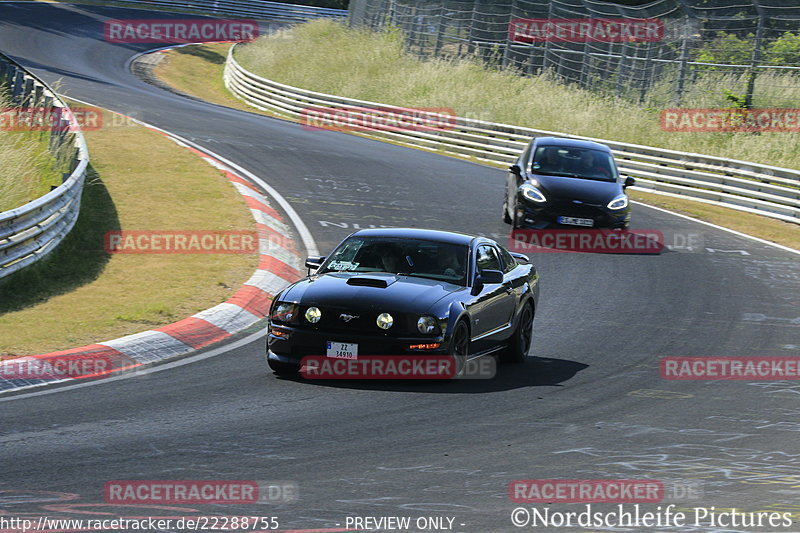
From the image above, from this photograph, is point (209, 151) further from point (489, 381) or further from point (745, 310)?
point (489, 381)

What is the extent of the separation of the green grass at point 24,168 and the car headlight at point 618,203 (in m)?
9.12

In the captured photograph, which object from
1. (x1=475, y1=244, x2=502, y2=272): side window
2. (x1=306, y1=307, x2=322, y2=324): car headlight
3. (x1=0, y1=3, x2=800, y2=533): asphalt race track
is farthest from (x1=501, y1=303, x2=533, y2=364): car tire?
(x1=306, y1=307, x2=322, y2=324): car headlight

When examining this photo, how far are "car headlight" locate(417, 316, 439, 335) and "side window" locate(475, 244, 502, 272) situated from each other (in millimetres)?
1500

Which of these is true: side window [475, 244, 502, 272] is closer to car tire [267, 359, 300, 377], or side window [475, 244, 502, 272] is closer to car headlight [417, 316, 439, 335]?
car headlight [417, 316, 439, 335]

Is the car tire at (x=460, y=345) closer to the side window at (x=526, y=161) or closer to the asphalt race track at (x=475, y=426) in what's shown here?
the asphalt race track at (x=475, y=426)

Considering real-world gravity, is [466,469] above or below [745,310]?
above

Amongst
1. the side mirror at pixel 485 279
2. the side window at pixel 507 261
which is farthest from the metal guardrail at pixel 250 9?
the side mirror at pixel 485 279

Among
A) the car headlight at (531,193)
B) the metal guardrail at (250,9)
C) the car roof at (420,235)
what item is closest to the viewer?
the car roof at (420,235)

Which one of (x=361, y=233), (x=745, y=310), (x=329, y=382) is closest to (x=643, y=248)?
(x=745, y=310)

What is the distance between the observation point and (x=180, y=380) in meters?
9.67

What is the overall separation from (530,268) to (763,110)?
2171 centimetres

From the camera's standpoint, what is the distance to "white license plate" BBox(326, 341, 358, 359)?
9508 millimetres

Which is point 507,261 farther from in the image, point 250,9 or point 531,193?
point 250,9

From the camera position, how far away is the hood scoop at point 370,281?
1002 cm
